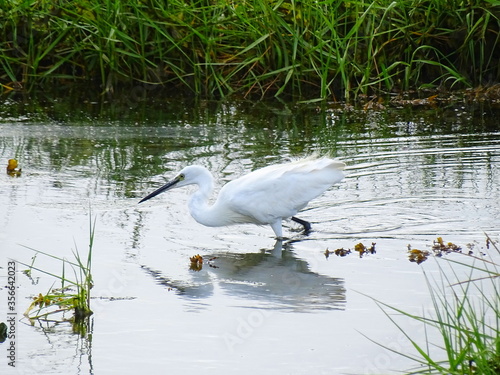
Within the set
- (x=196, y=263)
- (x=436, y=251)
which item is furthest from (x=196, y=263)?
(x=436, y=251)

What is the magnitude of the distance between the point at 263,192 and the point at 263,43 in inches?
186

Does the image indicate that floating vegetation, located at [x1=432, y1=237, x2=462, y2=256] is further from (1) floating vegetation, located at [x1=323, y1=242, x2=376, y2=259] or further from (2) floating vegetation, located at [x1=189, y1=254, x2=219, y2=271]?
(2) floating vegetation, located at [x1=189, y1=254, x2=219, y2=271]

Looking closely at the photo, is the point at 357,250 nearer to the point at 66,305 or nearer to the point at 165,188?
the point at 165,188

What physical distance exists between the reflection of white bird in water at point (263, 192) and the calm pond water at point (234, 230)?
0.17m

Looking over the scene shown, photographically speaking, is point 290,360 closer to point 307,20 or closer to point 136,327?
point 136,327

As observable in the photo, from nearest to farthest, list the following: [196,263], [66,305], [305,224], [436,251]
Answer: [66,305], [196,263], [436,251], [305,224]

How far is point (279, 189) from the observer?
6.82 metres

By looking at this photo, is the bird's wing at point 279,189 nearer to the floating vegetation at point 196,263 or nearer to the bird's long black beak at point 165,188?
the bird's long black beak at point 165,188

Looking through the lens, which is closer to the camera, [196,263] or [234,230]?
[196,263]

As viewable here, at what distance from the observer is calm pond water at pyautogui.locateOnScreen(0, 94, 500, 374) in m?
4.68

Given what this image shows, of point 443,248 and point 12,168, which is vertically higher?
point 12,168

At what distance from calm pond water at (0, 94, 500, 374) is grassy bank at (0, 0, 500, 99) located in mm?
545

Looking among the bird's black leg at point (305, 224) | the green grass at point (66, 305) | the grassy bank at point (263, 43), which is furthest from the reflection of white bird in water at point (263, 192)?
the grassy bank at point (263, 43)

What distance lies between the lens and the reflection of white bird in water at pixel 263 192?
263 inches
